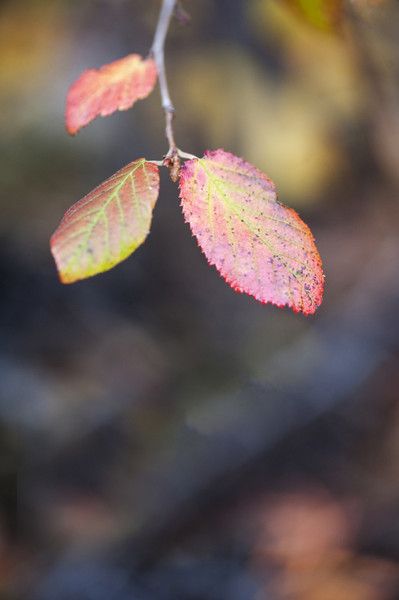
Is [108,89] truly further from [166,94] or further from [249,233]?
[249,233]

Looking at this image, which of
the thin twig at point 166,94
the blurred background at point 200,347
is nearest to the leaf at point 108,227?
the thin twig at point 166,94

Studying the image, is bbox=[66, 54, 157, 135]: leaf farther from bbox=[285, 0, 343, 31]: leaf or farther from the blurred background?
the blurred background

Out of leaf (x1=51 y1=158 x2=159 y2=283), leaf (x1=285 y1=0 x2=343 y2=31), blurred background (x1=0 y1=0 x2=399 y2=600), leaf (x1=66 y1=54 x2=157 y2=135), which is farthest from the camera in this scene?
blurred background (x1=0 y1=0 x2=399 y2=600)

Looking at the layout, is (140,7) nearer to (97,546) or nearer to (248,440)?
(248,440)

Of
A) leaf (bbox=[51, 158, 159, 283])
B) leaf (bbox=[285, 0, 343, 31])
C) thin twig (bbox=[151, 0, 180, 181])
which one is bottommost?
leaf (bbox=[51, 158, 159, 283])

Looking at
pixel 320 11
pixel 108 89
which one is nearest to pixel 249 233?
pixel 108 89

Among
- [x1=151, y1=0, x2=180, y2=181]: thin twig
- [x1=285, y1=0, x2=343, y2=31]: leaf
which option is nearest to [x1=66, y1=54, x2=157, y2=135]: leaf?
[x1=151, y1=0, x2=180, y2=181]: thin twig

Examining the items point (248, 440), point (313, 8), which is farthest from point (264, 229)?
point (248, 440)
